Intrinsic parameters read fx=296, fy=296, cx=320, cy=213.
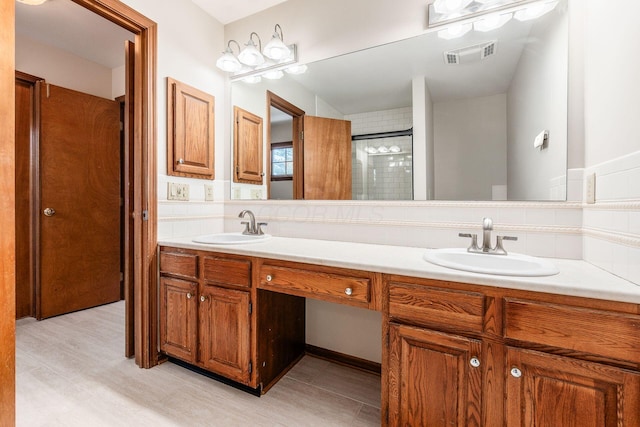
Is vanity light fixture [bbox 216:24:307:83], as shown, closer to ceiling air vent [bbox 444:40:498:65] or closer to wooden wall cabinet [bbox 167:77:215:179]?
wooden wall cabinet [bbox 167:77:215:179]

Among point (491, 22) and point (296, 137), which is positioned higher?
point (491, 22)

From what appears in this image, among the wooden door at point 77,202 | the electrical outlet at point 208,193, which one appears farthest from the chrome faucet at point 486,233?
the wooden door at point 77,202

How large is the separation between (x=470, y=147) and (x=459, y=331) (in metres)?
1.01

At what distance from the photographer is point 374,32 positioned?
181 cm

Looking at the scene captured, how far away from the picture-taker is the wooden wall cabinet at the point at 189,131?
198 centimetres

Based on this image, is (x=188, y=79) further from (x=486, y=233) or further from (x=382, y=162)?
(x=486, y=233)

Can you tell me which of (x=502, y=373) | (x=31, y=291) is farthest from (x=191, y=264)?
(x=31, y=291)

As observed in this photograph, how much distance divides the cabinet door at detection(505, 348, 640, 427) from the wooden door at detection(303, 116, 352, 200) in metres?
1.24

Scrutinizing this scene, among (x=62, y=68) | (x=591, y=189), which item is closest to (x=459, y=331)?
(x=591, y=189)

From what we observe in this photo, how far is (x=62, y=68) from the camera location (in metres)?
3.01

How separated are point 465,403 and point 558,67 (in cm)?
155

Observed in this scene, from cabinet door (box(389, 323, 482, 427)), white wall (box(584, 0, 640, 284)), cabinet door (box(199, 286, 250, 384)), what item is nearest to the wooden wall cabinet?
cabinet door (box(199, 286, 250, 384))

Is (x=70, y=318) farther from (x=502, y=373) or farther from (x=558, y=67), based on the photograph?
(x=558, y=67)

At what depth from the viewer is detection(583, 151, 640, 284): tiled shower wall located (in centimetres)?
92
